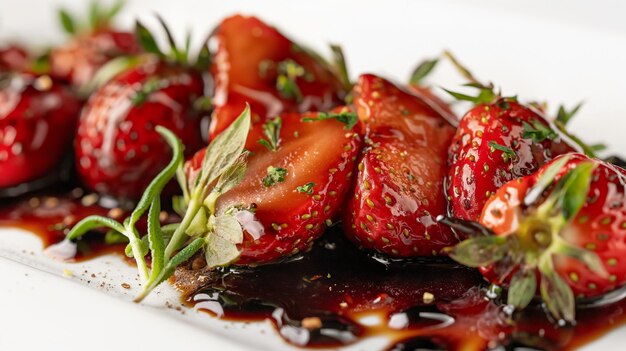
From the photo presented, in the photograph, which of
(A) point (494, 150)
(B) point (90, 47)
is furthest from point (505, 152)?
(B) point (90, 47)

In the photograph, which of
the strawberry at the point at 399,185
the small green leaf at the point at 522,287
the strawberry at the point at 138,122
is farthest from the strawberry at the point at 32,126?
the small green leaf at the point at 522,287

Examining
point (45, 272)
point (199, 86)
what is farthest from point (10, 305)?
point (199, 86)

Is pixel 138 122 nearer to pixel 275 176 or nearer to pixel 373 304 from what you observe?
pixel 275 176

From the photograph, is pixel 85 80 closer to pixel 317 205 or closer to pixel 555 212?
pixel 317 205

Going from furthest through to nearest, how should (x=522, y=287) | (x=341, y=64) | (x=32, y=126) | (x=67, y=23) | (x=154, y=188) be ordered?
1. (x=67, y=23)
2. (x=32, y=126)
3. (x=341, y=64)
4. (x=154, y=188)
5. (x=522, y=287)

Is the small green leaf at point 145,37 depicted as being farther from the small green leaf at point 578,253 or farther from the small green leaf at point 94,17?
the small green leaf at point 578,253

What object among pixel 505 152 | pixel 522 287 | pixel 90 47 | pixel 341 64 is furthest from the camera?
pixel 90 47

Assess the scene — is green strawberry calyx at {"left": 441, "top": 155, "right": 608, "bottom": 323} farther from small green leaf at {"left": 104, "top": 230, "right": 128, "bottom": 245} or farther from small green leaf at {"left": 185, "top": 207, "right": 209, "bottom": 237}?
small green leaf at {"left": 104, "top": 230, "right": 128, "bottom": 245}
